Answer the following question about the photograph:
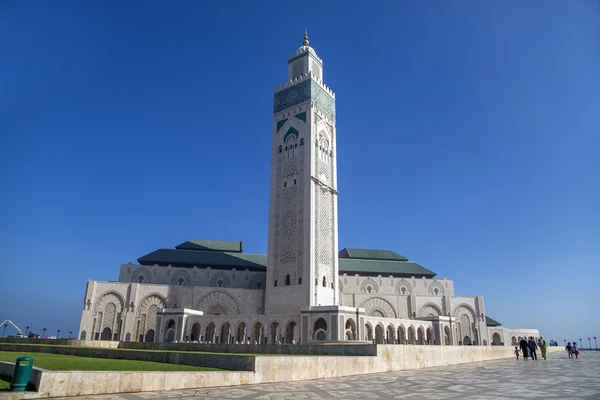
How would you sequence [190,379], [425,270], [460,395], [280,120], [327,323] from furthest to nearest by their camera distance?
[425,270], [280,120], [327,323], [190,379], [460,395]

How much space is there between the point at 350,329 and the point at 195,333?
13.5m

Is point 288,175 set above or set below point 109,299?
above

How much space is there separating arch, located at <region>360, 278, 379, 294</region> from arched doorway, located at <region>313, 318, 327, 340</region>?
594 inches

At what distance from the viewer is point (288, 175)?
129 ft

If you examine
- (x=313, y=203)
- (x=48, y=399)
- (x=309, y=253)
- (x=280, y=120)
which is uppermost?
(x=280, y=120)

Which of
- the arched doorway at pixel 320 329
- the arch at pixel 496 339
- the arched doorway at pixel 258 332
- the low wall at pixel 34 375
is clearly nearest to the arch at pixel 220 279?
the arched doorway at pixel 258 332

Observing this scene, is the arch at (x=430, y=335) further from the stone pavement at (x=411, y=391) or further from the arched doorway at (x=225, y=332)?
the stone pavement at (x=411, y=391)

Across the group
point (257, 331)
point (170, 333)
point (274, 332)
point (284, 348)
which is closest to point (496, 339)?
point (274, 332)

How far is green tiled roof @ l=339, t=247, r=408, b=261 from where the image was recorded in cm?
5172

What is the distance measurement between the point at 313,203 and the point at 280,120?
9991 millimetres

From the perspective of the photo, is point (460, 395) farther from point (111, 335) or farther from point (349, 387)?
point (111, 335)

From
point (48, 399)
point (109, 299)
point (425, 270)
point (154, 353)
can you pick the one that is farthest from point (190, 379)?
point (425, 270)

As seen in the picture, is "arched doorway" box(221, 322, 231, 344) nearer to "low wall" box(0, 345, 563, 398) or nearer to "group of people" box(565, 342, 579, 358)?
"low wall" box(0, 345, 563, 398)

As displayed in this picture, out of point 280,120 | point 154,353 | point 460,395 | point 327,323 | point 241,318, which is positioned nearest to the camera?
point 460,395
